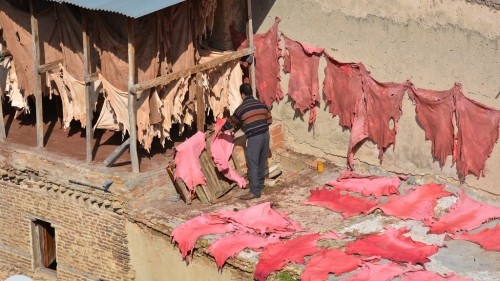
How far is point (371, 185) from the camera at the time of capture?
16.3 meters

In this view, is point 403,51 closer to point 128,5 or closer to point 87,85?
point 128,5

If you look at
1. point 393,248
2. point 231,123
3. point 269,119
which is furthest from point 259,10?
point 393,248

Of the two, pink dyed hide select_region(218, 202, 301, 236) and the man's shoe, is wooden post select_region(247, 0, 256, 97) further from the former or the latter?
pink dyed hide select_region(218, 202, 301, 236)

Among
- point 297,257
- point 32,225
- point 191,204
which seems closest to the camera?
point 297,257

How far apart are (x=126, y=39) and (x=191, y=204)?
7.80 ft

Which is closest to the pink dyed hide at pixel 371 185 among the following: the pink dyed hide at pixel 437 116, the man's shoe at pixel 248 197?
the pink dyed hide at pixel 437 116

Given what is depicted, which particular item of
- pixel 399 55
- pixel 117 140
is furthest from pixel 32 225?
pixel 399 55

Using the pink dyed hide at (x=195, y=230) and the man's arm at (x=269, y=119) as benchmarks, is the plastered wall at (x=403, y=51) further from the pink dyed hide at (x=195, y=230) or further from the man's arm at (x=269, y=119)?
the pink dyed hide at (x=195, y=230)

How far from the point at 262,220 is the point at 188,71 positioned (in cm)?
255

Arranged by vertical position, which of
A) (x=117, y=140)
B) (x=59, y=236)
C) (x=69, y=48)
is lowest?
(x=59, y=236)

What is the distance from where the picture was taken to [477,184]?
1577 cm

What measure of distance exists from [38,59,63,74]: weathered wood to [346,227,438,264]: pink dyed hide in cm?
526

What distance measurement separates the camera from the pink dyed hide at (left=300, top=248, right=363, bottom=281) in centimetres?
1386

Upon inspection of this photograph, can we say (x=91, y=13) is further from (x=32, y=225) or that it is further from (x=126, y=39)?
(x=32, y=225)
